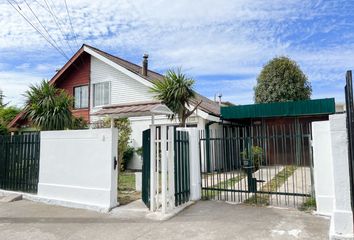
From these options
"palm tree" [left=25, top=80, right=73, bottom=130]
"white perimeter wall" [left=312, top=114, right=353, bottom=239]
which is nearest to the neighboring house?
"palm tree" [left=25, top=80, right=73, bottom=130]

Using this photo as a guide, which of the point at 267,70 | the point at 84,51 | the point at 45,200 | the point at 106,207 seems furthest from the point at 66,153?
the point at 267,70

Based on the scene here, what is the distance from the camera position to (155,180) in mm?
6543

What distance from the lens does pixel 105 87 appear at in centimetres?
1678

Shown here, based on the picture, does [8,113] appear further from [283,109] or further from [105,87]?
[283,109]

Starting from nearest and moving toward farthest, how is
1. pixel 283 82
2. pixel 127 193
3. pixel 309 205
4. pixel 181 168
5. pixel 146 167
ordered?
pixel 309 205 → pixel 146 167 → pixel 181 168 → pixel 127 193 → pixel 283 82

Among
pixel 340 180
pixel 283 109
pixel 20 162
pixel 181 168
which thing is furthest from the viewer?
pixel 283 109

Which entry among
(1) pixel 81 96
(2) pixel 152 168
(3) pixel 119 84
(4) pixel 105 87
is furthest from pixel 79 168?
(1) pixel 81 96

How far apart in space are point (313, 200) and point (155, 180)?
12.1ft

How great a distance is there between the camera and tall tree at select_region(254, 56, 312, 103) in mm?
22219

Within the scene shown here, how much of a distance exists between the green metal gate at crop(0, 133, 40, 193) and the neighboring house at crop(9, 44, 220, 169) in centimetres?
539

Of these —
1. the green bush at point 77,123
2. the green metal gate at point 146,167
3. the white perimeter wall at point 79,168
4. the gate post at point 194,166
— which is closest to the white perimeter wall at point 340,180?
the gate post at point 194,166

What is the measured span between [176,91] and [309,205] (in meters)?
6.62

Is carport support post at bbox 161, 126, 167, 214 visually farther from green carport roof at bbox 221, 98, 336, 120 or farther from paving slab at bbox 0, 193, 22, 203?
green carport roof at bbox 221, 98, 336, 120

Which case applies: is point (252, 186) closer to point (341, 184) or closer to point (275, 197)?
point (275, 197)
